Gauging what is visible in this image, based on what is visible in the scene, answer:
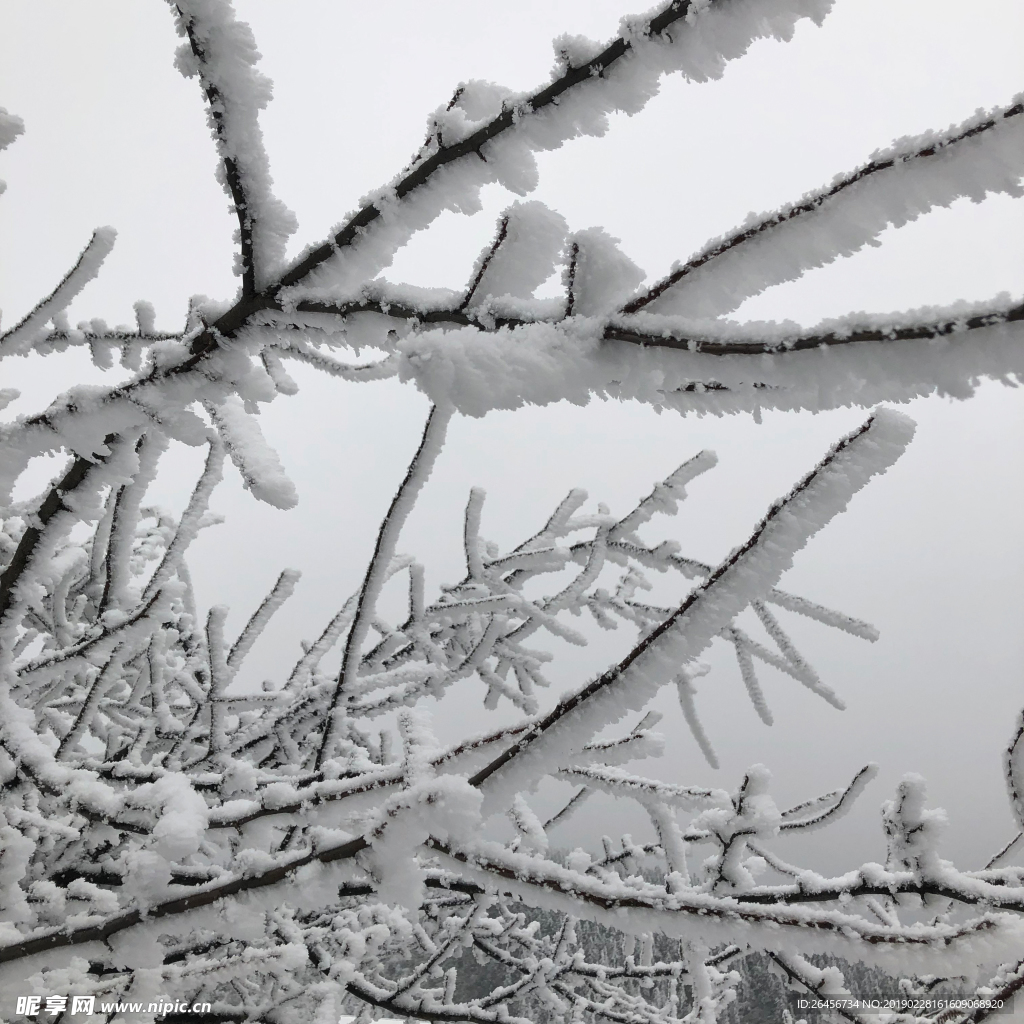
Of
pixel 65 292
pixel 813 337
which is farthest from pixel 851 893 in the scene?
pixel 65 292

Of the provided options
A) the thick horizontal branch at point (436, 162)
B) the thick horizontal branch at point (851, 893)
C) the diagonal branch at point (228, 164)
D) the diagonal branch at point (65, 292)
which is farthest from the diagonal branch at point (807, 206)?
the diagonal branch at point (65, 292)

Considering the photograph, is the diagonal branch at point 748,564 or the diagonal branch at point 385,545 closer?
the diagonal branch at point 748,564

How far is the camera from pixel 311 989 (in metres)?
2.07

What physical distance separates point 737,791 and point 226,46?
140 cm

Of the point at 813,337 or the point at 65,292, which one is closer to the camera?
the point at 813,337

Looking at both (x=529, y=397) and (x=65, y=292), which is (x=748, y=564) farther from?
(x=65, y=292)

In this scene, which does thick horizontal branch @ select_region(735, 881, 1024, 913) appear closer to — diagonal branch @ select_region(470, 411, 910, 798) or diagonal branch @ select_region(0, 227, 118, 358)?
diagonal branch @ select_region(470, 411, 910, 798)

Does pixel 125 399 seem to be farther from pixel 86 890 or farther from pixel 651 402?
pixel 86 890

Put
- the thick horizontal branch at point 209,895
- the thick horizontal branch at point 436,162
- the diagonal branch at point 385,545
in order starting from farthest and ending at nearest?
the diagonal branch at point 385,545 < the thick horizontal branch at point 209,895 < the thick horizontal branch at point 436,162

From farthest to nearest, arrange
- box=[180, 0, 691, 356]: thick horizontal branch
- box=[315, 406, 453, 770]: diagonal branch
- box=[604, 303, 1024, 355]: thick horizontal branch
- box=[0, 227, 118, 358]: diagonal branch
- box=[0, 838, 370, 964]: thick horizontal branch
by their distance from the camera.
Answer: box=[0, 227, 118, 358]: diagonal branch < box=[315, 406, 453, 770]: diagonal branch < box=[0, 838, 370, 964]: thick horizontal branch < box=[180, 0, 691, 356]: thick horizontal branch < box=[604, 303, 1024, 355]: thick horizontal branch

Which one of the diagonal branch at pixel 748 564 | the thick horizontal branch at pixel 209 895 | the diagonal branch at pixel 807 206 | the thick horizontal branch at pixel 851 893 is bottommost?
the thick horizontal branch at pixel 209 895

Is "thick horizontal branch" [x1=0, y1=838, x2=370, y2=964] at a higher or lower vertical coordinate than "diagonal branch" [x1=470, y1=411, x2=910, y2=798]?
Answer: lower

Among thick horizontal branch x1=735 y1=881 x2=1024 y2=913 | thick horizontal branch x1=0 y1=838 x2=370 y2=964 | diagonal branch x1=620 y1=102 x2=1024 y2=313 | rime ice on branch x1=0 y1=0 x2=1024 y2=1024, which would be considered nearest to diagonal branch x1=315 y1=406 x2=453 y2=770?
rime ice on branch x1=0 y1=0 x2=1024 y2=1024

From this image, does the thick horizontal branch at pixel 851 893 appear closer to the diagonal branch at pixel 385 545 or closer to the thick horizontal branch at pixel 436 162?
the diagonal branch at pixel 385 545
